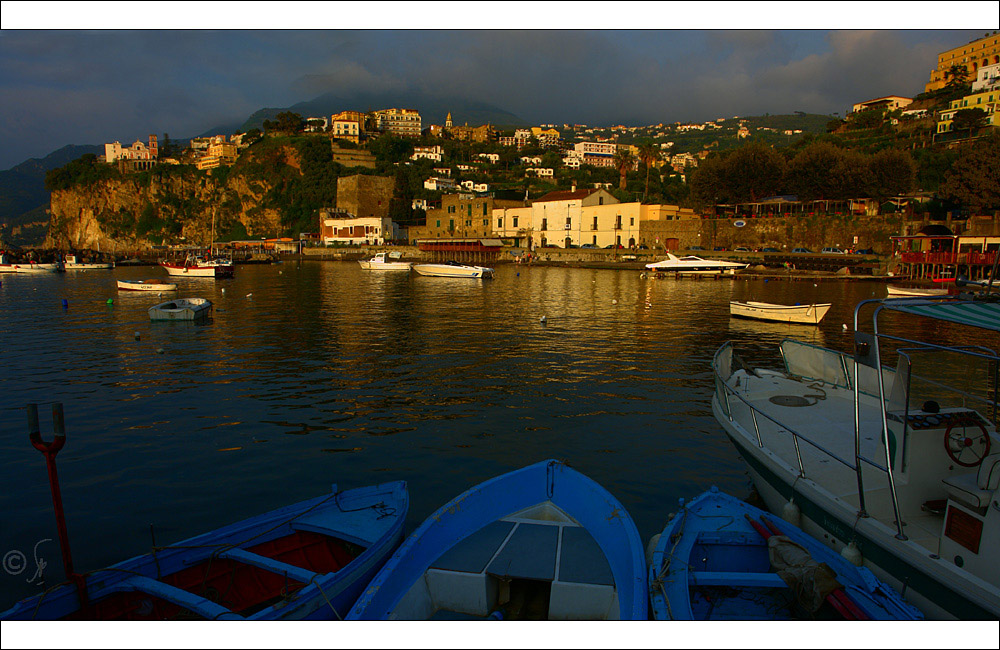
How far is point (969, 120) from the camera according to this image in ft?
271

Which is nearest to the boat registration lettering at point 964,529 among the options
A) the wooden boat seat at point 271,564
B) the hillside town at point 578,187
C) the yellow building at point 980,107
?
the wooden boat seat at point 271,564

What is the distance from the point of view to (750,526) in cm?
609

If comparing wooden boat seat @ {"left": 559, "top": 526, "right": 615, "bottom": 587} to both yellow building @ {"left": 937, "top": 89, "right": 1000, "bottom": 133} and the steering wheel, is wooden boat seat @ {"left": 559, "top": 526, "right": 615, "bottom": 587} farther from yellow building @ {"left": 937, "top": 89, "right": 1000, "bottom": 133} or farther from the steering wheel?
yellow building @ {"left": 937, "top": 89, "right": 1000, "bottom": 133}

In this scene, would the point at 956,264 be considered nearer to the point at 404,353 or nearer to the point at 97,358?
the point at 404,353

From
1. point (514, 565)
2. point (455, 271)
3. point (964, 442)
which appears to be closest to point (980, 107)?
point (455, 271)

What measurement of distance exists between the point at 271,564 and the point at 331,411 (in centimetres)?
722

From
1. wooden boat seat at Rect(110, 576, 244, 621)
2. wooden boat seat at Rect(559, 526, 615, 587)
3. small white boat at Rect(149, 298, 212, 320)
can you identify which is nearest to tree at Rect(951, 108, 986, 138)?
small white boat at Rect(149, 298, 212, 320)

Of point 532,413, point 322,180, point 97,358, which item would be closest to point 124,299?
point 97,358

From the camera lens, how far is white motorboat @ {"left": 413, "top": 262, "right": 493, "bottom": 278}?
170ft

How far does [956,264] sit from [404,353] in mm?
48481

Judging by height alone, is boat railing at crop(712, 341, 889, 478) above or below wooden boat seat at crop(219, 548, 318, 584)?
above

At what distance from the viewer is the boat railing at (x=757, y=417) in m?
6.36

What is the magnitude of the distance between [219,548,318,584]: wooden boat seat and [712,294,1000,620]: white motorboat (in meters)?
5.75

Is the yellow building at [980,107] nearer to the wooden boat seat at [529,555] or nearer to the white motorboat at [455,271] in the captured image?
the white motorboat at [455,271]
